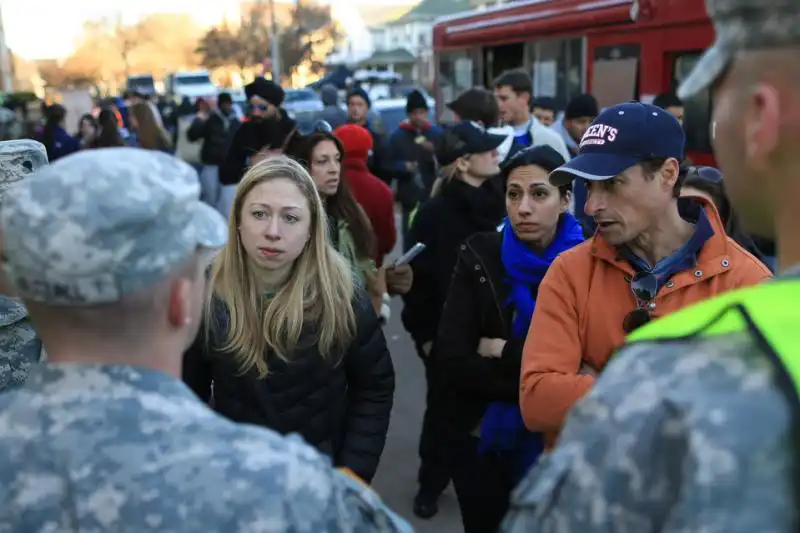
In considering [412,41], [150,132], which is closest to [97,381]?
[150,132]

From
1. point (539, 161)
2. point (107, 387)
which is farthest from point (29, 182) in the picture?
point (539, 161)

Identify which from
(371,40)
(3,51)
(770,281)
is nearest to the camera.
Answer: (770,281)

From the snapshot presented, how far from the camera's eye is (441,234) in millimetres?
4027

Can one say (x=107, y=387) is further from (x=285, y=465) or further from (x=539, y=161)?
(x=539, y=161)

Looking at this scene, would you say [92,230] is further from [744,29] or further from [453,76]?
[453,76]

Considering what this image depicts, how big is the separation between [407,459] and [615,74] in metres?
5.60

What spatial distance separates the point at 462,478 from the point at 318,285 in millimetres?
988

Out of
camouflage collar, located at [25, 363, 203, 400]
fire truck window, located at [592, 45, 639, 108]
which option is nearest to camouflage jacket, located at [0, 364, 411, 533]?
camouflage collar, located at [25, 363, 203, 400]

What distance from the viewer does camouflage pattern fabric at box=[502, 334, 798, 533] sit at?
33.4 inches

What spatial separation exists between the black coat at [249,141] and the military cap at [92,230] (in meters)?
5.10

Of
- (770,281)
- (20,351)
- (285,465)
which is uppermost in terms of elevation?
(770,281)

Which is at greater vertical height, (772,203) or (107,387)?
(772,203)

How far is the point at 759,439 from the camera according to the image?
851 mm

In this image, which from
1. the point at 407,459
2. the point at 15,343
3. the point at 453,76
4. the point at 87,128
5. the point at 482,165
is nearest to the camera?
the point at 15,343
